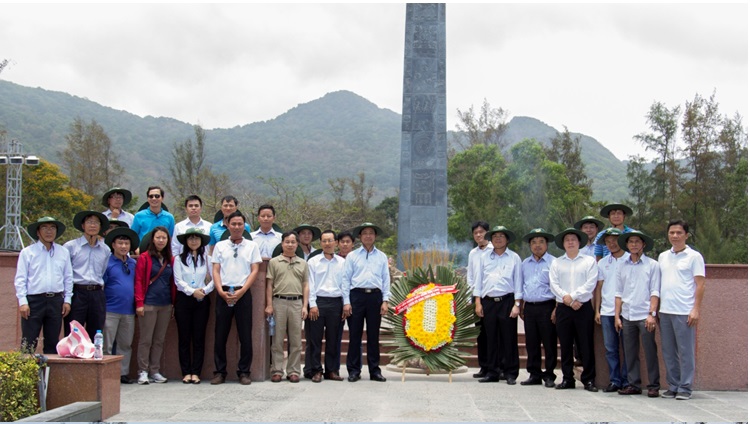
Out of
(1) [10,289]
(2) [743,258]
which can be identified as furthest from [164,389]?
(2) [743,258]

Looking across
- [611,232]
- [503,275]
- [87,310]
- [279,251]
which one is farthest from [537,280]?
[87,310]

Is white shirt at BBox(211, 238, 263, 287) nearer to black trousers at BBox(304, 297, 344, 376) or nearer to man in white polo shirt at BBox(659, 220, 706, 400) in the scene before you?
black trousers at BBox(304, 297, 344, 376)

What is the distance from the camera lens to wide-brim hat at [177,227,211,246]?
24.2 ft

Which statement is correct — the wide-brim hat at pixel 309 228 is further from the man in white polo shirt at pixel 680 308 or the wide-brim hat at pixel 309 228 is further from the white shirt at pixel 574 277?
the man in white polo shirt at pixel 680 308

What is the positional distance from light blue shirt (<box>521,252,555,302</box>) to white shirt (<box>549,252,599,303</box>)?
0.14 meters

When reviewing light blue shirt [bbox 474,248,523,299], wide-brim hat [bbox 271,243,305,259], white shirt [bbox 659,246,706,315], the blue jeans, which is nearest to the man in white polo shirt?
white shirt [bbox 659,246,706,315]

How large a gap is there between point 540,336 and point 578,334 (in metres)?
0.38

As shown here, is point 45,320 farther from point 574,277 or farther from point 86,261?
point 574,277

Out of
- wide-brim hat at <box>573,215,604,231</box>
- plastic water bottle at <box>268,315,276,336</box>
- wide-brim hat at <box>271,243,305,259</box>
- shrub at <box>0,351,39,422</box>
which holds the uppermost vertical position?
wide-brim hat at <box>573,215,604,231</box>

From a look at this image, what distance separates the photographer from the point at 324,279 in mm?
7781

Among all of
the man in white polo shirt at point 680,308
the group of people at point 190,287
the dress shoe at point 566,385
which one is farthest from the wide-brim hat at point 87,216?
the man in white polo shirt at point 680,308

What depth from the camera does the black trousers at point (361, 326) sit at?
7770mm

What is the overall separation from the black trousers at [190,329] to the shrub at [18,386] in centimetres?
213

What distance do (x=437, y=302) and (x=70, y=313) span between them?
11.0ft
